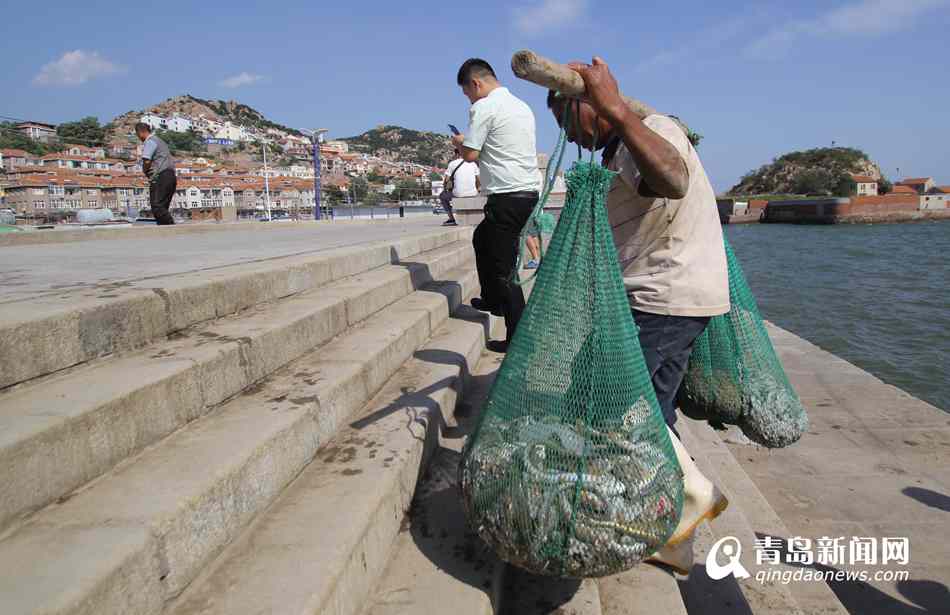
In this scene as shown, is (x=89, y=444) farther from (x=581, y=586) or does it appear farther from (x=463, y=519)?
(x=581, y=586)

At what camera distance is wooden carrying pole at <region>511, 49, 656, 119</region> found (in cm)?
171

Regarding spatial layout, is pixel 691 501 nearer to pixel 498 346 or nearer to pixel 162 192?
pixel 498 346

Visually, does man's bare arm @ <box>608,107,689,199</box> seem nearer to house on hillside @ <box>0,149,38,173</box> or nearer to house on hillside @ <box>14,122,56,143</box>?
house on hillside @ <box>14,122,56,143</box>

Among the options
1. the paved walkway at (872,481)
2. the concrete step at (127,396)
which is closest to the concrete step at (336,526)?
the concrete step at (127,396)

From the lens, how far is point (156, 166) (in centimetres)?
845

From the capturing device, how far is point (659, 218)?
6.79ft

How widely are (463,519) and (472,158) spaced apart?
7.54 ft

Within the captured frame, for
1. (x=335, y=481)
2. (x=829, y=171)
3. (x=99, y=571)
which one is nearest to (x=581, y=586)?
(x=335, y=481)

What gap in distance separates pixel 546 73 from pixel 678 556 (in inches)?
70.6

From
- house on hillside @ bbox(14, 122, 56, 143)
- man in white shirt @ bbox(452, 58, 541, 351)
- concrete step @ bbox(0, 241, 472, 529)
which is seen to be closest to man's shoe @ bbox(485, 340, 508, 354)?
man in white shirt @ bbox(452, 58, 541, 351)

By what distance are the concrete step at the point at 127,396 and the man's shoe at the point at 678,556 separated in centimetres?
174

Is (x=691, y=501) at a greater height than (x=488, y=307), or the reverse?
(x=488, y=307)

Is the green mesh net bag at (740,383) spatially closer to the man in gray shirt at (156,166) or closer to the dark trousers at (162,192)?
the man in gray shirt at (156,166)

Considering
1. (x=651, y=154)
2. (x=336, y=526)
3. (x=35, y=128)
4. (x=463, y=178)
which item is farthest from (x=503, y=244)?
(x=35, y=128)
